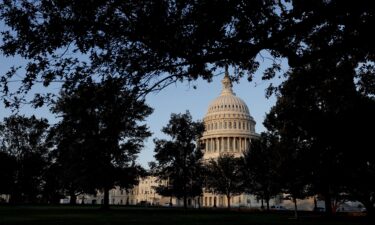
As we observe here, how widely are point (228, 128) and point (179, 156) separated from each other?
9471cm

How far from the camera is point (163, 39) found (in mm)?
14633

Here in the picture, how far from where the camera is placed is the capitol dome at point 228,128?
533 ft

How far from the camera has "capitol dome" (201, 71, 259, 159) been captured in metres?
162

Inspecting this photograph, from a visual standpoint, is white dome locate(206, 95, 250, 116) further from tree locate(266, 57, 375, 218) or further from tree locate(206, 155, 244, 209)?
tree locate(266, 57, 375, 218)

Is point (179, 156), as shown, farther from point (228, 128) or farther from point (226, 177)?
point (228, 128)

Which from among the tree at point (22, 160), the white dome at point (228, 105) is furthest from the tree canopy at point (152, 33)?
the white dome at point (228, 105)

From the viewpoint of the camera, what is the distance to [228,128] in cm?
16438

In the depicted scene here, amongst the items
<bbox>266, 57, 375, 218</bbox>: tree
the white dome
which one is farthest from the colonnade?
<bbox>266, 57, 375, 218</bbox>: tree

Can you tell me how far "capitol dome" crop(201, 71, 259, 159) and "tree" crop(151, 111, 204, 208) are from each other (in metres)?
86.2

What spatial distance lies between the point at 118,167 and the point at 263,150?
2257 centimetres

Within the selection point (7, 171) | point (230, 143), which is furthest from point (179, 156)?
point (230, 143)

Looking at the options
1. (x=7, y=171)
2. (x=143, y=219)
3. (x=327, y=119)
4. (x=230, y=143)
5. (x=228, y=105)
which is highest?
(x=228, y=105)

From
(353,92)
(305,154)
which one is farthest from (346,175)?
(353,92)

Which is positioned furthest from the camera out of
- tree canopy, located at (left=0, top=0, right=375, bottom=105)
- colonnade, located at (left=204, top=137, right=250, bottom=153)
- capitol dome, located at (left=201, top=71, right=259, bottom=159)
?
capitol dome, located at (left=201, top=71, right=259, bottom=159)
